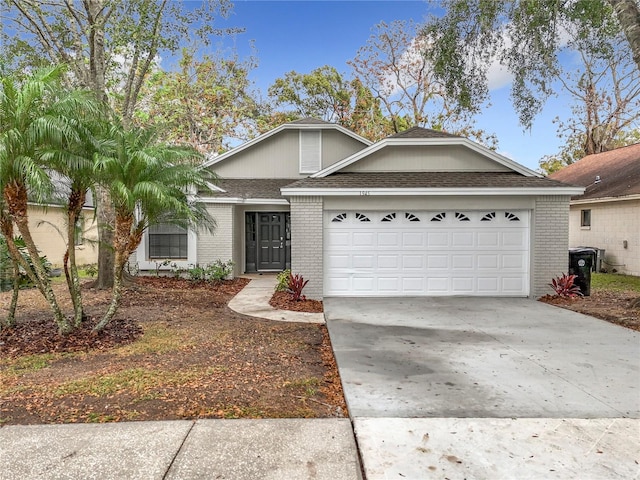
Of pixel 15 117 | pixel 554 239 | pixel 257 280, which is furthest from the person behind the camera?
pixel 257 280

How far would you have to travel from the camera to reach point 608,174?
59.0 feet

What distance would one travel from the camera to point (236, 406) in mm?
3941

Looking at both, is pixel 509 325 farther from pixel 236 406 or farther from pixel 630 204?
pixel 630 204

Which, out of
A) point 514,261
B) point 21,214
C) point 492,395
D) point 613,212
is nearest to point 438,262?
point 514,261

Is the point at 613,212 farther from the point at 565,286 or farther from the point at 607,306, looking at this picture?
the point at 607,306

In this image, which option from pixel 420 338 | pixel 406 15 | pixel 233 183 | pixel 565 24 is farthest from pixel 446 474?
pixel 406 15

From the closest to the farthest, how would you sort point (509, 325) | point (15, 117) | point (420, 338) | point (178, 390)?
point (178, 390) < point (15, 117) < point (420, 338) < point (509, 325)

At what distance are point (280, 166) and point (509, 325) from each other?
11.0 metres

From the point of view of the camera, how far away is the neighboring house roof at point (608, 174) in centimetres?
1535

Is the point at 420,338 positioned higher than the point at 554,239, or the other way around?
the point at 554,239

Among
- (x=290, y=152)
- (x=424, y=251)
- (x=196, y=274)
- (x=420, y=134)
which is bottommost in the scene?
(x=196, y=274)

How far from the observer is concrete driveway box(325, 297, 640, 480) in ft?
10.0

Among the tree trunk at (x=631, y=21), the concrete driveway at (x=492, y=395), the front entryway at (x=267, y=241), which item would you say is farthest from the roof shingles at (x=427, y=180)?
the front entryway at (x=267, y=241)

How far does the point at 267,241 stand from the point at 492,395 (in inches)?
453
